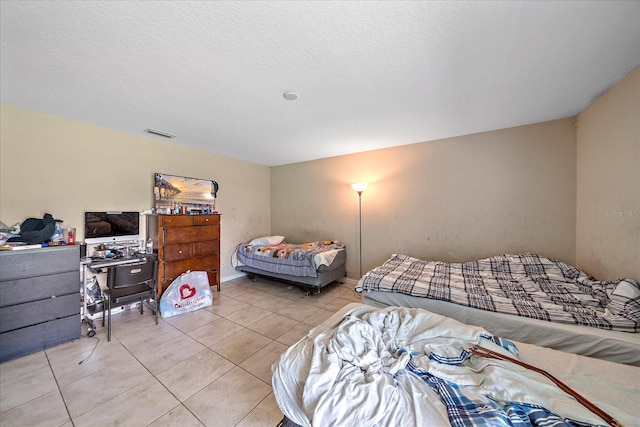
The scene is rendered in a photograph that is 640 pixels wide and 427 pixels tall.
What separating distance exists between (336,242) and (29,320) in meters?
3.72

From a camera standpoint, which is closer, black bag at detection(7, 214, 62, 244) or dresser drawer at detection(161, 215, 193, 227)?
black bag at detection(7, 214, 62, 244)

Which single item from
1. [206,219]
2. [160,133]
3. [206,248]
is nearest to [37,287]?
[206,248]

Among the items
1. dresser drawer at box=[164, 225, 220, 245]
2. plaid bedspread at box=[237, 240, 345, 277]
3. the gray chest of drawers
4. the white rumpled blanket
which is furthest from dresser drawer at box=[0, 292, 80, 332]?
the white rumpled blanket

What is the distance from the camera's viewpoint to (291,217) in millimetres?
4879

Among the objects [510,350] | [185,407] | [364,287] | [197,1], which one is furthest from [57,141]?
[510,350]

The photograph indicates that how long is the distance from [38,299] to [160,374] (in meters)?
1.48

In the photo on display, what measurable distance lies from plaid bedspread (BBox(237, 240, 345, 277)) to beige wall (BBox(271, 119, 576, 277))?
563 millimetres

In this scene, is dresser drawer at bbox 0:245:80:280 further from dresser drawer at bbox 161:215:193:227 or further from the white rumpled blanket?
the white rumpled blanket

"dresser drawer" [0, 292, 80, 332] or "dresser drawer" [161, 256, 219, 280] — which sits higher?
"dresser drawer" [161, 256, 219, 280]

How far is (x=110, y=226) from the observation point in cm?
287

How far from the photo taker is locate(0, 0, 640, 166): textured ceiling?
Result: 4.10 feet

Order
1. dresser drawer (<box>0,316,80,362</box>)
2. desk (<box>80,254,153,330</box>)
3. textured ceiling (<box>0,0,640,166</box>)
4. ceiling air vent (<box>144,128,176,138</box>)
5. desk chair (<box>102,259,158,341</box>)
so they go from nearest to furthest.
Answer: textured ceiling (<box>0,0,640,166</box>)
dresser drawer (<box>0,316,80,362</box>)
desk chair (<box>102,259,158,341</box>)
desk (<box>80,254,153,330</box>)
ceiling air vent (<box>144,128,176,138</box>)

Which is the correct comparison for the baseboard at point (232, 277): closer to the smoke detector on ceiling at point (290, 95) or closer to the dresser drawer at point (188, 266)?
the dresser drawer at point (188, 266)

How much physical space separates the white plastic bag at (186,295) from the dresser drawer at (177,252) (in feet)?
0.90
